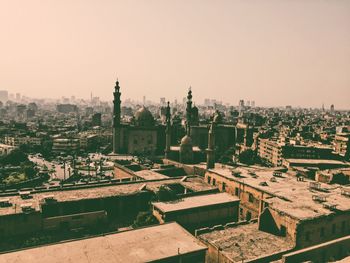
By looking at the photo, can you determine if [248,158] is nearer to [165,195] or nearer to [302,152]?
[302,152]

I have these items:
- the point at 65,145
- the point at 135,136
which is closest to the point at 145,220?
the point at 135,136

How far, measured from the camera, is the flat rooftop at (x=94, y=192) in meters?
33.1

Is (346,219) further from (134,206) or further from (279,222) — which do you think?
(134,206)

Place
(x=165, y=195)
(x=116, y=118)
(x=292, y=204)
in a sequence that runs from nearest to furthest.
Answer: (x=292, y=204) < (x=165, y=195) < (x=116, y=118)

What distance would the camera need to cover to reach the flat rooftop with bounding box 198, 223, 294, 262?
25594 millimetres

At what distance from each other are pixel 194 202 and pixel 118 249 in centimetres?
1322

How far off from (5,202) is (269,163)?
6373 centimetres

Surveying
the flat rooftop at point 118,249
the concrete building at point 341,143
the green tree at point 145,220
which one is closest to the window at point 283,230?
the flat rooftop at point 118,249

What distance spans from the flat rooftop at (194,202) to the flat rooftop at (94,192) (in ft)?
9.33

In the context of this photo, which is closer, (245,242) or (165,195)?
(245,242)

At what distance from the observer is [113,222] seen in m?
35.8

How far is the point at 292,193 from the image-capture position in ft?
118

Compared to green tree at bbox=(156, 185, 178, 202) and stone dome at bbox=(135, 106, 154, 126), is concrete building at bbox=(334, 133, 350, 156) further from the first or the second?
green tree at bbox=(156, 185, 178, 202)

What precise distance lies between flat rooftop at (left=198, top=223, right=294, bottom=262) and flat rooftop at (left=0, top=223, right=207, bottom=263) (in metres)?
2.50
